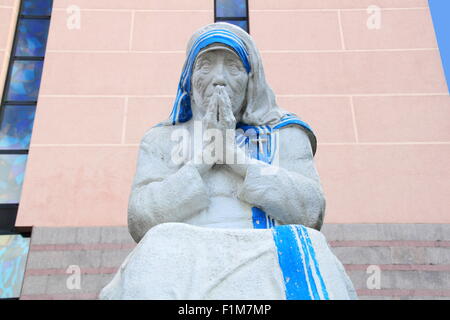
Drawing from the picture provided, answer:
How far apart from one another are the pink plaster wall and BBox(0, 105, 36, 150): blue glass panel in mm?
415

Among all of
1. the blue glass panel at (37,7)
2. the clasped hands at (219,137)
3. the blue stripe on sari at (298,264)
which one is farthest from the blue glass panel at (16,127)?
the blue stripe on sari at (298,264)

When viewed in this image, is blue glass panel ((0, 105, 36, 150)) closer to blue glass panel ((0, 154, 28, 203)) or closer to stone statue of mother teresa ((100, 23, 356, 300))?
blue glass panel ((0, 154, 28, 203))

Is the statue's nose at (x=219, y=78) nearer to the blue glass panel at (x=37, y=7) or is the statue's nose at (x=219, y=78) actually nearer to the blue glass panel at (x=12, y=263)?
Answer: the blue glass panel at (x=12, y=263)

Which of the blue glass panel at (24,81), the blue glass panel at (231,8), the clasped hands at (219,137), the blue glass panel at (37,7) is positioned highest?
the blue glass panel at (37,7)

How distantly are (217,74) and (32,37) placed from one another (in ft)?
15.0

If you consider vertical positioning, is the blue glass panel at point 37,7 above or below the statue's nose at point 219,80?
above

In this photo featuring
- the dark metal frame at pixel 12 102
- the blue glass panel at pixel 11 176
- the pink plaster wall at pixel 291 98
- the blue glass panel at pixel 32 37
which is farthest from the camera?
the blue glass panel at pixel 32 37

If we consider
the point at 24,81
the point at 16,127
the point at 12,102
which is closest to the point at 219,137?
the point at 16,127

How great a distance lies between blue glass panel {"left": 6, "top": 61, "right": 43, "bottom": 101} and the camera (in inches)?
257

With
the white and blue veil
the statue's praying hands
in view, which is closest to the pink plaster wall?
the white and blue veil

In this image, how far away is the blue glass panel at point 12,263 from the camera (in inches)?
205

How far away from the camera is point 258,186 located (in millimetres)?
2744

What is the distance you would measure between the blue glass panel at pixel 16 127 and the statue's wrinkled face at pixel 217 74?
3566 mm
